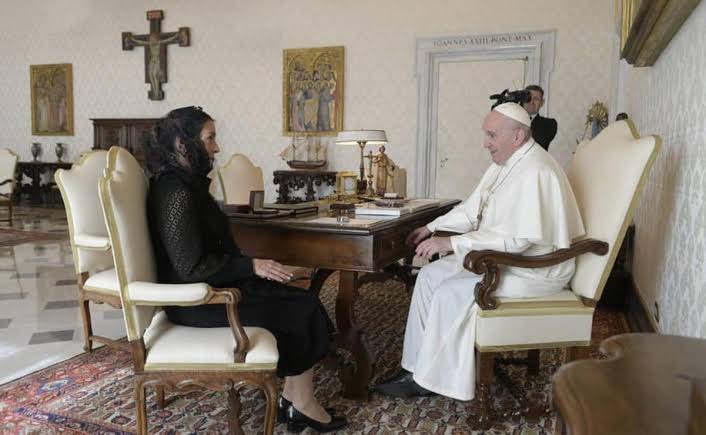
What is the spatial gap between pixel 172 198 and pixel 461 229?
65.8 inches

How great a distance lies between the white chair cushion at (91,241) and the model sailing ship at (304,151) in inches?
216

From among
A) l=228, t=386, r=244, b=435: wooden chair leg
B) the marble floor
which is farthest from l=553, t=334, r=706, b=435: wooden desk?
the marble floor

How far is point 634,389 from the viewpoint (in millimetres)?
794

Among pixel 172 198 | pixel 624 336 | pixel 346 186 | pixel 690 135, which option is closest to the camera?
pixel 624 336

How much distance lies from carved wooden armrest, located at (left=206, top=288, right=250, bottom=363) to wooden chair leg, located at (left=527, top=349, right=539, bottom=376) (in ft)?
5.47

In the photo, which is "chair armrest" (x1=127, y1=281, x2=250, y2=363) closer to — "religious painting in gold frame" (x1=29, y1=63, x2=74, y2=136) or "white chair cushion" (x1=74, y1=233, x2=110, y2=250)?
"white chair cushion" (x1=74, y1=233, x2=110, y2=250)

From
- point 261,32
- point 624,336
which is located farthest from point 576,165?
point 261,32

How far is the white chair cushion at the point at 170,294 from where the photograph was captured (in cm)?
189

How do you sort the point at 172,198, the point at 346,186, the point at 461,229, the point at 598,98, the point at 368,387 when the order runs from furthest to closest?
the point at 598,98 → the point at 346,186 → the point at 461,229 → the point at 368,387 → the point at 172,198

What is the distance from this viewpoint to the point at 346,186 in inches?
144

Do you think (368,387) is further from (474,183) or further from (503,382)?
(474,183)

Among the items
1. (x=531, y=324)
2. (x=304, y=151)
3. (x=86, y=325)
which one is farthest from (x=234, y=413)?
(x=304, y=151)

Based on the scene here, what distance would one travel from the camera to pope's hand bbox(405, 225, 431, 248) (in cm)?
296

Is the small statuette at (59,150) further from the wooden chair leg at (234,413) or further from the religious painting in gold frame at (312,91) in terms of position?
the wooden chair leg at (234,413)
